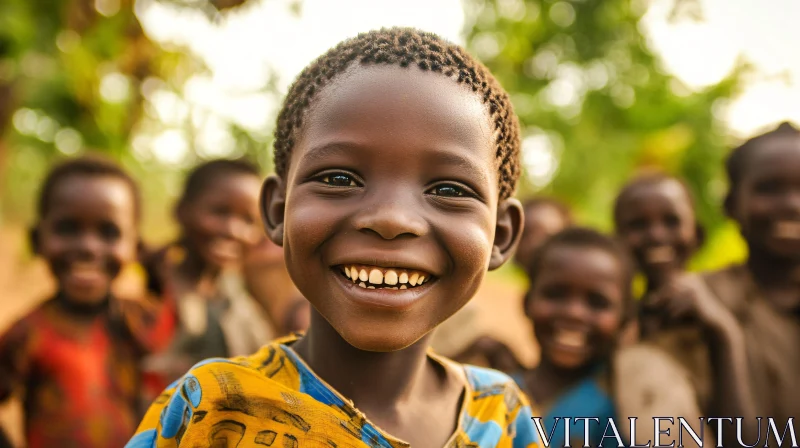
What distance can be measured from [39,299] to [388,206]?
9058mm

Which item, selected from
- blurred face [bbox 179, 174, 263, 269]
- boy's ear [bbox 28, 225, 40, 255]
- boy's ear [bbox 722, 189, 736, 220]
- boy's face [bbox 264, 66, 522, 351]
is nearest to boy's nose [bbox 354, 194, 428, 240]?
boy's face [bbox 264, 66, 522, 351]

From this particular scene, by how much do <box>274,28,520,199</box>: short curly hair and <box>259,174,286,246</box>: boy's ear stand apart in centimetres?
3

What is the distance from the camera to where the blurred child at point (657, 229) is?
3.52 meters

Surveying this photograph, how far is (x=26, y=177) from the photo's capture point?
44.8 ft

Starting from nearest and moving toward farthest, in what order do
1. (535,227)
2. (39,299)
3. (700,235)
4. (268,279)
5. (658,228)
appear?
1. (658,228)
2. (700,235)
3. (268,279)
4. (535,227)
5. (39,299)

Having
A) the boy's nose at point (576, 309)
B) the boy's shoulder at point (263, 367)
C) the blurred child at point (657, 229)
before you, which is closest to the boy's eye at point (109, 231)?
the boy's shoulder at point (263, 367)

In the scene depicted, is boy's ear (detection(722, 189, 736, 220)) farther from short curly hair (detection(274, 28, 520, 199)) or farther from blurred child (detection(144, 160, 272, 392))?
blurred child (detection(144, 160, 272, 392))

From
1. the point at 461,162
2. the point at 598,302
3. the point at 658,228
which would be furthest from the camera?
the point at 658,228

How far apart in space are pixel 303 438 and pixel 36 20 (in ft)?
30.2

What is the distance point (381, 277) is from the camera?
136 centimetres

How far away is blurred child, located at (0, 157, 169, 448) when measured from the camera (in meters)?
2.81

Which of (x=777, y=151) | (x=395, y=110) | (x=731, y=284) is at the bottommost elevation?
(x=395, y=110)

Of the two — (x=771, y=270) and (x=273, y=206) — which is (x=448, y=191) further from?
(x=771, y=270)

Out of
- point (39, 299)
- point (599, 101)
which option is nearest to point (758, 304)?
point (39, 299)
